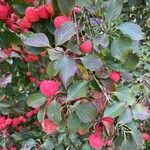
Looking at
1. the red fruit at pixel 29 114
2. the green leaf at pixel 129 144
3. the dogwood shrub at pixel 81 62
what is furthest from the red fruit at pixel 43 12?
the red fruit at pixel 29 114

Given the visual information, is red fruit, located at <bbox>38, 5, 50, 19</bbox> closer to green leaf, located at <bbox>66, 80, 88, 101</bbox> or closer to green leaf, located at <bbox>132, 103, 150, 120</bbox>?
green leaf, located at <bbox>66, 80, 88, 101</bbox>

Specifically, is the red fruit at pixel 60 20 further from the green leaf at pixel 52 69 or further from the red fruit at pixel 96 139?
the red fruit at pixel 96 139

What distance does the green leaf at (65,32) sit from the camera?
847mm

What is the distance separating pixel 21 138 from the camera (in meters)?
1.63

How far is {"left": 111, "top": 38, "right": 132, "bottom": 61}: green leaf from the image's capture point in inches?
37.4

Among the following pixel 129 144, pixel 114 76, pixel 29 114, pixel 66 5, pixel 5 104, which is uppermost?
pixel 66 5

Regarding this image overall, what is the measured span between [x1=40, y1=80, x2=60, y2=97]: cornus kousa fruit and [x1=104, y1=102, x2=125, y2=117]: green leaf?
12 centimetres

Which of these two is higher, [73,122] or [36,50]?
[36,50]

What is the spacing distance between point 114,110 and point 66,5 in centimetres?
24

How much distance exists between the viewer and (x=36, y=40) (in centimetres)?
89

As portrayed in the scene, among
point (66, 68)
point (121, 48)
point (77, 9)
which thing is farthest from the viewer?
point (77, 9)

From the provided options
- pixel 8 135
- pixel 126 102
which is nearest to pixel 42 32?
pixel 126 102

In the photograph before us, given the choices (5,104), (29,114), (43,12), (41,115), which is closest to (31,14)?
(43,12)

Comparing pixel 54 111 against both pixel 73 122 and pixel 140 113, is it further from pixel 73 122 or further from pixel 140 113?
pixel 140 113
